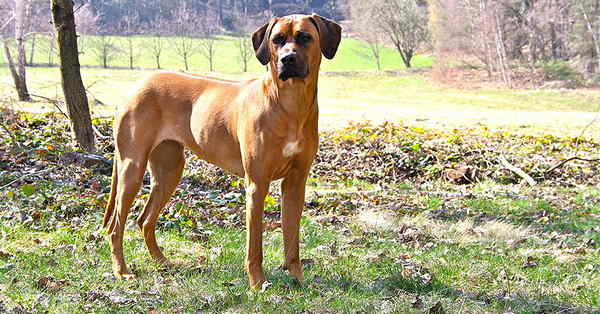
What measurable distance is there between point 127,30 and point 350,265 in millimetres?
80010

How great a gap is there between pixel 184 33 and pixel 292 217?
74871mm

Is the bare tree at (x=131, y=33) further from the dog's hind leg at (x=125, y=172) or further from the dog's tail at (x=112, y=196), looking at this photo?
the dog's hind leg at (x=125, y=172)

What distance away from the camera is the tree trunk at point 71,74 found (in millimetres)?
8777

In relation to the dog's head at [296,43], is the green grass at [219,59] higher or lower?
lower

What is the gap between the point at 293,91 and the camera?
4520 mm

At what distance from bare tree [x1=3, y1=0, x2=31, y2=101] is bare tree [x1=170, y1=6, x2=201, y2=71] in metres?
39.0

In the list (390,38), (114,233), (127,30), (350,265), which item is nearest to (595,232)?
(350,265)

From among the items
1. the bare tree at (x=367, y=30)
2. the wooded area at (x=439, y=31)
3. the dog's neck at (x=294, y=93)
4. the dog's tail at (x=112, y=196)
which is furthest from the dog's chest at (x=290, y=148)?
the bare tree at (x=367, y=30)

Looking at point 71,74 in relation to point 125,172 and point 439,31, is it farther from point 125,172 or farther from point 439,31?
point 439,31

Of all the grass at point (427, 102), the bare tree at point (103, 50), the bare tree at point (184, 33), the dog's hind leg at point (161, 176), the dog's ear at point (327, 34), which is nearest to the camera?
the dog's ear at point (327, 34)

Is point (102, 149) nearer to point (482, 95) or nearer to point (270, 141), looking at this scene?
point (270, 141)

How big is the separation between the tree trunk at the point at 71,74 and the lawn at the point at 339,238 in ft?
1.34

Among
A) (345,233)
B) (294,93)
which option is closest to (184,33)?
(345,233)

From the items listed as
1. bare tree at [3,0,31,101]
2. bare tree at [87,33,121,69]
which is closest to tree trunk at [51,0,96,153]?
bare tree at [3,0,31,101]
